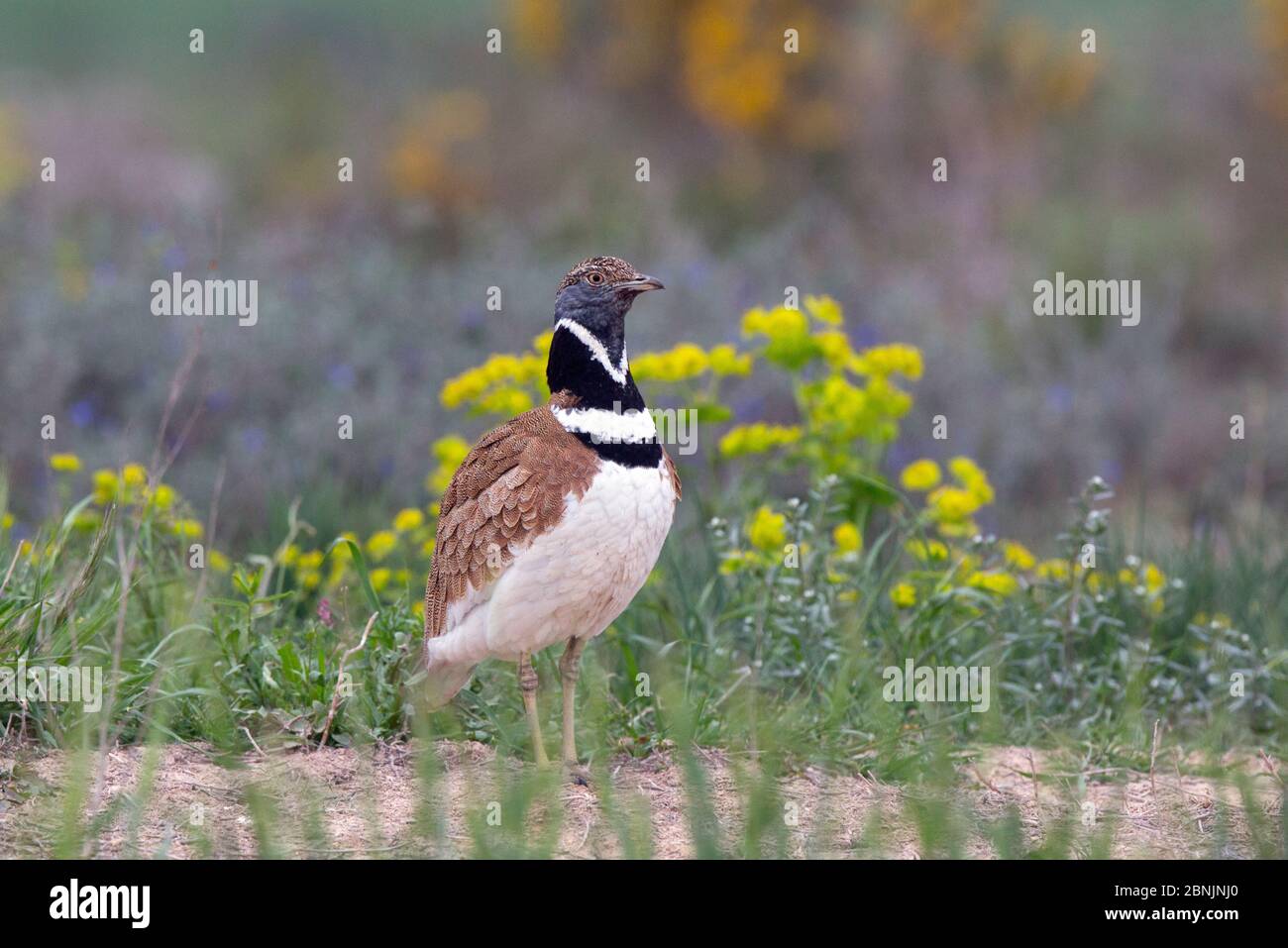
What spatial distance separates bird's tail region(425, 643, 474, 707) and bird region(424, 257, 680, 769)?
74 millimetres

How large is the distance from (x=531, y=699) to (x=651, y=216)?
7898 millimetres

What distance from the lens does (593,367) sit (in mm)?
4297

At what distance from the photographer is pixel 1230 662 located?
583 cm

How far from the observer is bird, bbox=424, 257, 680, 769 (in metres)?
4.15

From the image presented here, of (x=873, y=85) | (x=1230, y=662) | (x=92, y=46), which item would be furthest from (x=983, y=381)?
(x=92, y=46)

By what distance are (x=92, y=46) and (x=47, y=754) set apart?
1772cm

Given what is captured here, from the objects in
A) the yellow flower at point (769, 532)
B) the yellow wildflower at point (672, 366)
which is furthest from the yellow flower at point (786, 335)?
the yellow flower at point (769, 532)

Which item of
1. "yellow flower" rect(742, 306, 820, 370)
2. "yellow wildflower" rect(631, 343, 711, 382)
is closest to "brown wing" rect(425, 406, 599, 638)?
"yellow wildflower" rect(631, 343, 711, 382)

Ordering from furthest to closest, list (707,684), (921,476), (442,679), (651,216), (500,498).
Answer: (651,216)
(921,476)
(707,684)
(442,679)
(500,498)

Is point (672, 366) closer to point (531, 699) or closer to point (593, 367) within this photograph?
point (593, 367)

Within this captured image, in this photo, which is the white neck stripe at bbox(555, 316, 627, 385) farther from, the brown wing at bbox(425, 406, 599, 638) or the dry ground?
the dry ground

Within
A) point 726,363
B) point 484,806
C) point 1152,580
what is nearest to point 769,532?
point 726,363
